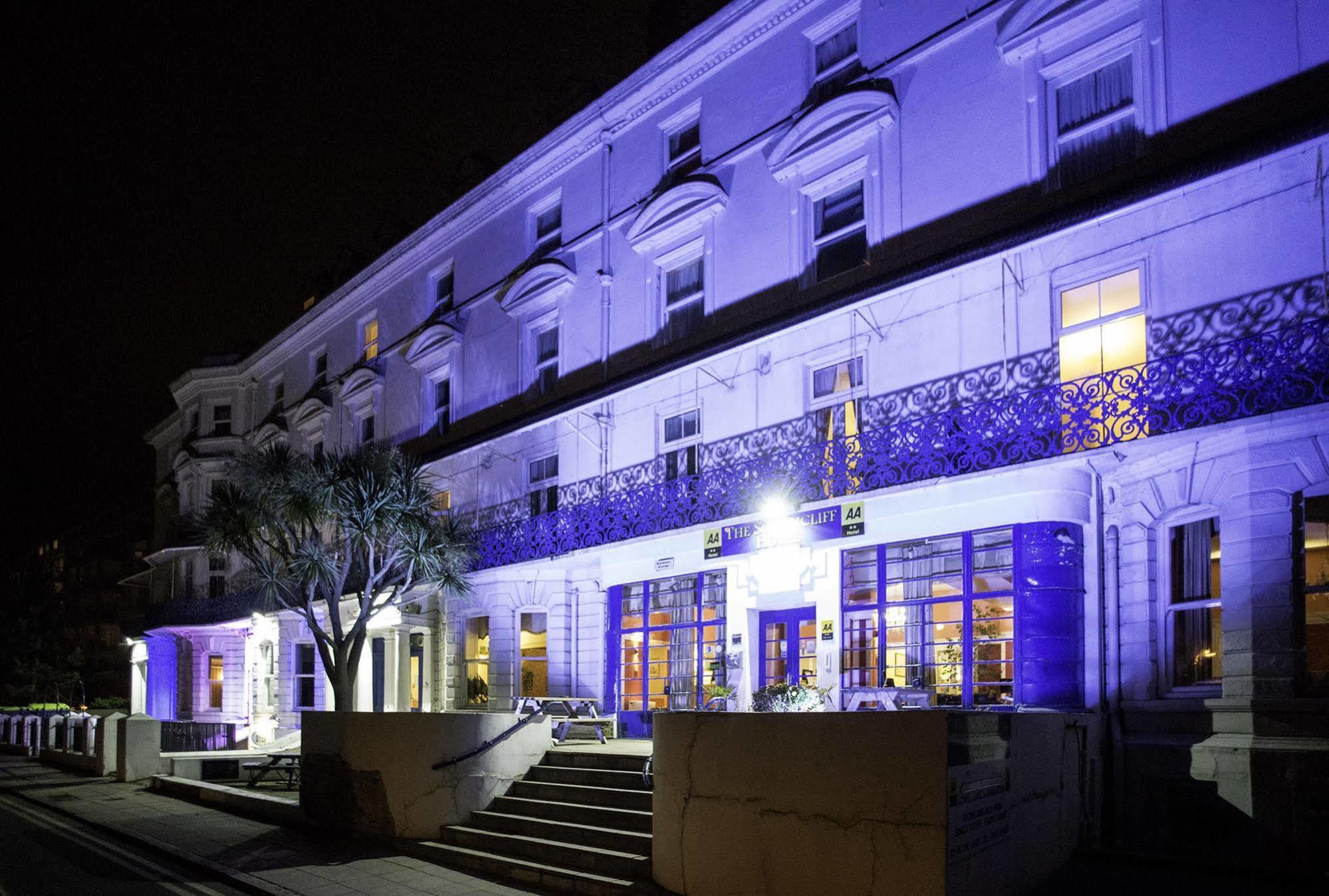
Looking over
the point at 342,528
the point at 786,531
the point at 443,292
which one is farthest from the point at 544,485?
the point at 786,531

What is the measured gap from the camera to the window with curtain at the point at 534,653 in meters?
22.3

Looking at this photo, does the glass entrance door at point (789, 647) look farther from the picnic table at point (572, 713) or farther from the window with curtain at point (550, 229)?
the window with curtain at point (550, 229)

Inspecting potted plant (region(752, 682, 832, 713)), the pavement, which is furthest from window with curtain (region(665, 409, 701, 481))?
the pavement

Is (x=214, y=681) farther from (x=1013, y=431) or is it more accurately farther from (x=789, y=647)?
(x=1013, y=431)

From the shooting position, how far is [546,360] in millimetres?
23766

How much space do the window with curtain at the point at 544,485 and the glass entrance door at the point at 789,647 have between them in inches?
260

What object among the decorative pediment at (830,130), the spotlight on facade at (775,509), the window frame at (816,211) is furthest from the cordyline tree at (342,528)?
the decorative pediment at (830,130)

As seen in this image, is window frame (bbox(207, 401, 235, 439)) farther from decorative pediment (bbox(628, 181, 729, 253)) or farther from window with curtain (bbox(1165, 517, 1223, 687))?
window with curtain (bbox(1165, 517, 1223, 687))

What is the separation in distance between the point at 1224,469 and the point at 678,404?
10.2 meters

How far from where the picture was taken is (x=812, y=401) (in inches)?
687

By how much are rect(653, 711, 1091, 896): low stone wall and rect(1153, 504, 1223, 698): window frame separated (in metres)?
3.17

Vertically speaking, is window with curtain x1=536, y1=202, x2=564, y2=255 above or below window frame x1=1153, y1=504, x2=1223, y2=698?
above

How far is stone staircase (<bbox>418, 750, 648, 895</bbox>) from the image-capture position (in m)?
10.1

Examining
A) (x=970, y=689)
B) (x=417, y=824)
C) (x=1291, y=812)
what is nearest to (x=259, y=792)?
(x=417, y=824)
